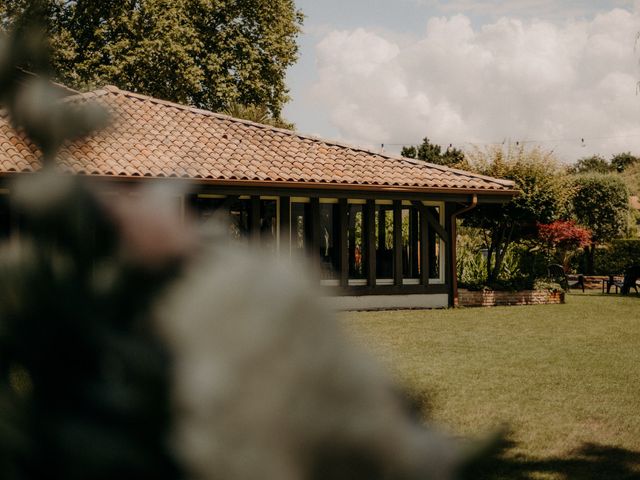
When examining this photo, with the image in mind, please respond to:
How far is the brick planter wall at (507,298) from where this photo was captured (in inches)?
698

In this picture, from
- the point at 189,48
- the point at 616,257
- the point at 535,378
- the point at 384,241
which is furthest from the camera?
the point at 616,257

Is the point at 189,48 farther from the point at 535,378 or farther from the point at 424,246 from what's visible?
the point at 535,378

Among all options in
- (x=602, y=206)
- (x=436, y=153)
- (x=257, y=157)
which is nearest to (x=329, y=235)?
(x=257, y=157)

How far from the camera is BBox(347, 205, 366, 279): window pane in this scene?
16797mm

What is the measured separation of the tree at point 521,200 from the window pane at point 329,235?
4858 mm

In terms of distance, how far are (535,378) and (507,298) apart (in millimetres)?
9892

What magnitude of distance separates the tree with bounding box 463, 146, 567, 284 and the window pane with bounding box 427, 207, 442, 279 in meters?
2.19

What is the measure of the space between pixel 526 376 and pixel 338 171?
29.1 ft

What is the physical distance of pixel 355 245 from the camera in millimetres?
17219

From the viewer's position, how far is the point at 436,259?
17656 mm

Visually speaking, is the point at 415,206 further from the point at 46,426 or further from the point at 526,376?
the point at 46,426

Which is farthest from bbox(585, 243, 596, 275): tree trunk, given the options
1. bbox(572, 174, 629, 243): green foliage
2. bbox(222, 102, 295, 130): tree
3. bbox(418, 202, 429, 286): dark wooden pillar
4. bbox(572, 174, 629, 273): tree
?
bbox(418, 202, 429, 286): dark wooden pillar

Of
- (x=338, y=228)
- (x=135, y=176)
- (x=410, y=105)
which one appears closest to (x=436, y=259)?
(x=338, y=228)

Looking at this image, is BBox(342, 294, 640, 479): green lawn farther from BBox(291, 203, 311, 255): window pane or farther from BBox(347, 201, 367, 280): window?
BBox(291, 203, 311, 255): window pane
